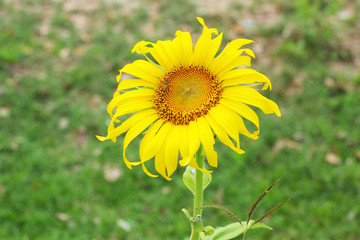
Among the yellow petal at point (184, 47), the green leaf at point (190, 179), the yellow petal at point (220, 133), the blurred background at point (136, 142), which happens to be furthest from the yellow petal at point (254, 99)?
the blurred background at point (136, 142)

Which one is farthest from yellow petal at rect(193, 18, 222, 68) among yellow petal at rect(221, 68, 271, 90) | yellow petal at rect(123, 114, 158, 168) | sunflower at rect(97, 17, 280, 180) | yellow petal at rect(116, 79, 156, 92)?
yellow petal at rect(123, 114, 158, 168)

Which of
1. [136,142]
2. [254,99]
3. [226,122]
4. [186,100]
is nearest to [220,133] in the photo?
[226,122]

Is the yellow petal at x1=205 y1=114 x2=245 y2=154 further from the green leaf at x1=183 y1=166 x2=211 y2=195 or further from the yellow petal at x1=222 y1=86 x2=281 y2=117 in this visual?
the green leaf at x1=183 y1=166 x2=211 y2=195

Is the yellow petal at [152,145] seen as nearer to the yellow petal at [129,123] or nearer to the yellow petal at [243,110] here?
the yellow petal at [129,123]

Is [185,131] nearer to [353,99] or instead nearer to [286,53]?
[353,99]

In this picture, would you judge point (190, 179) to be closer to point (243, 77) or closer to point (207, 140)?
point (207, 140)
